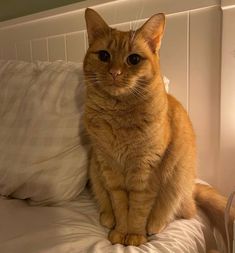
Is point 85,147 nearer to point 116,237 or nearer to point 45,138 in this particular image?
point 45,138

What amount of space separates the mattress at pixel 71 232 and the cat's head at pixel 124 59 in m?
0.41

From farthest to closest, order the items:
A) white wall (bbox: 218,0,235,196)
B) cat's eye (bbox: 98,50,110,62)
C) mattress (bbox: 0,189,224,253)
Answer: white wall (bbox: 218,0,235,196) < cat's eye (bbox: 98,50,110,62) < mattress (bbox: 0,189,224,253)

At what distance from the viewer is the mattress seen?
83 centimetres

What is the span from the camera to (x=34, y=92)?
118 cm

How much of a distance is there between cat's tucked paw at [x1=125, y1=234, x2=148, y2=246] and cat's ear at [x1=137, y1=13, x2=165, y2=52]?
555 millimetres

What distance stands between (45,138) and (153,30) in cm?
52

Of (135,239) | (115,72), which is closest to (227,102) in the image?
(115,72)

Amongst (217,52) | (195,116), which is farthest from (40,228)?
(217,52)

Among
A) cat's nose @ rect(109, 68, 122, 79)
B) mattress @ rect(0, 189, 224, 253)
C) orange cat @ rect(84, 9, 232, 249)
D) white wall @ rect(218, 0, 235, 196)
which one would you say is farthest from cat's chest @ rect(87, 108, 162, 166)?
white wall @ rect(218, 0, 235, 196)

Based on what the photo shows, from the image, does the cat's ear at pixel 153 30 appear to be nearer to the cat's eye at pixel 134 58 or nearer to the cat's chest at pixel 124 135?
the cat's eye at pixel 134 58

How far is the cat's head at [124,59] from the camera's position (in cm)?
90

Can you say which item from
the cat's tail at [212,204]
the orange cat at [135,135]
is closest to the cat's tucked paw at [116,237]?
the orange cat at [135,135]

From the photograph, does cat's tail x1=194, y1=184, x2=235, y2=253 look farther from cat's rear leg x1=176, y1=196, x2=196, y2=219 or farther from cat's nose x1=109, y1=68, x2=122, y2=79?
cat's nose x1=109, y1=68, x2=122, y2=79

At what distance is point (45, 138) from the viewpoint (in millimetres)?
1117
